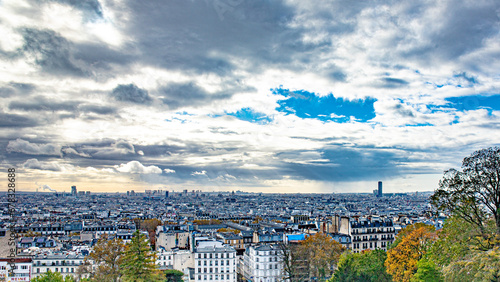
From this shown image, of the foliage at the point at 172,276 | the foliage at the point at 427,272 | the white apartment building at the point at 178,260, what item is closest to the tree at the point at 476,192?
the foliage at the point at 427,272

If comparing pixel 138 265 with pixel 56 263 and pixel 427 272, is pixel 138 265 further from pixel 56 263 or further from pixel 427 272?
pixel 56 263

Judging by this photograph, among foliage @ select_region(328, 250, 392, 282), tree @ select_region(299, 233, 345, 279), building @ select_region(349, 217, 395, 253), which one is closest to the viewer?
foliage @ select_region(328, 250, 392, 282)

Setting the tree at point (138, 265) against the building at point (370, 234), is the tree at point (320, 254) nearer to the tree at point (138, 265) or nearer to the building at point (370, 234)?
the building at point (370, 234)

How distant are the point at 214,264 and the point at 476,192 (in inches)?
2111

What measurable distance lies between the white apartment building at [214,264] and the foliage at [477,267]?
52.0 m

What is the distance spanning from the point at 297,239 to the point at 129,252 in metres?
48.5

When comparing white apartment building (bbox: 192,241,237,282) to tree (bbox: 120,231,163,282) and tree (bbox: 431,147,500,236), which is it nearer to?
tree (bbox: 120,231,163,282)

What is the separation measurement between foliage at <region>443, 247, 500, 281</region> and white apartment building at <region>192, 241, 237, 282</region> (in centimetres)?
5203

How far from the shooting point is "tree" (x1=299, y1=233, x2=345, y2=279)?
235 ft

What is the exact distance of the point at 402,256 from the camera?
53312mm

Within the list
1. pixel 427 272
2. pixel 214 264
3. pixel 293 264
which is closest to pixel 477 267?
pixel 427 272

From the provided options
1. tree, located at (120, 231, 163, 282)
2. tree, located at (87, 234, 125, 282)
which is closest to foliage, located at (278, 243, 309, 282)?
tree, located at (87, 234, 125, 282)

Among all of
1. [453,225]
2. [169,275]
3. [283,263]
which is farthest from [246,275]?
[453,225]

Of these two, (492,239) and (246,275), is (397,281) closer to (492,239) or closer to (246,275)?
(492,239)
